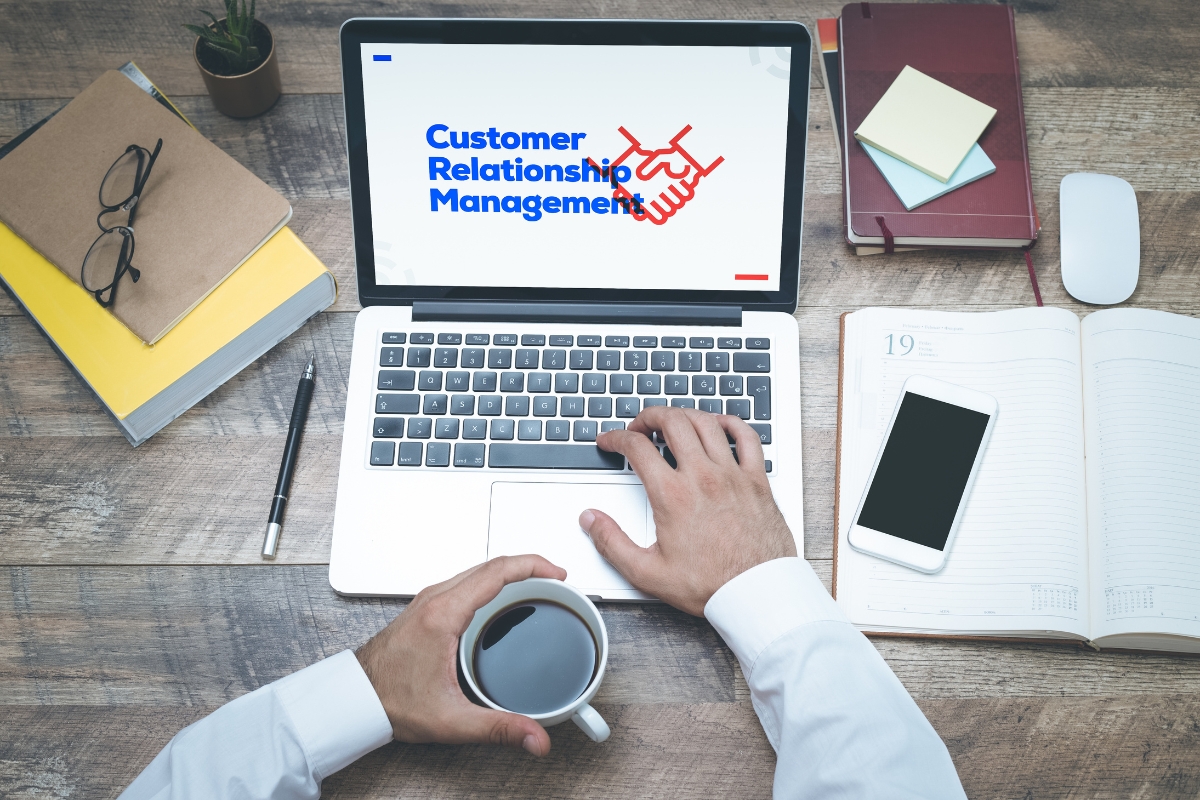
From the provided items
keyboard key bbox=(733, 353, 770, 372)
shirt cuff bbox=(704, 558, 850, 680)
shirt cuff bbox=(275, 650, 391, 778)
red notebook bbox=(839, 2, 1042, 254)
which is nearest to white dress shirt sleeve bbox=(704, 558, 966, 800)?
shirt cuff bbox=(704, 558, 850, 680)

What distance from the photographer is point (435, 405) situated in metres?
0.96

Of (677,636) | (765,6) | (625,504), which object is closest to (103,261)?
(625,504)

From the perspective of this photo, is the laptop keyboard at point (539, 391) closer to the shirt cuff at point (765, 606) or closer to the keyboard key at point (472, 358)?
the keyboard key at point (472, 358)

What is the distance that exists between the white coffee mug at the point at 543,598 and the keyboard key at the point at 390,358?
32 cm

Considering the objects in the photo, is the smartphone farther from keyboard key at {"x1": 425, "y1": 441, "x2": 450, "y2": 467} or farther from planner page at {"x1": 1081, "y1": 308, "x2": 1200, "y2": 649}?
keyboard key at {"x1": 425, "y1": 441, "x2": 450, "y2": 467}

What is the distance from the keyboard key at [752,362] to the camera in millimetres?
983

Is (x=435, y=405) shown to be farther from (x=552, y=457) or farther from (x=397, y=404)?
(x=552, y=457)

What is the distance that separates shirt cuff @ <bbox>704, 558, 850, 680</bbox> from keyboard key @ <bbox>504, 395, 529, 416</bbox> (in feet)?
0.99

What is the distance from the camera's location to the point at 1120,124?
3.67 feet

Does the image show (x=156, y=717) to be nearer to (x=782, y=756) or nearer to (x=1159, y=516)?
(x=782, y=756)

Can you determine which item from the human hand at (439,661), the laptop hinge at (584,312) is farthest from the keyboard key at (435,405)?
the human hand at (439,661)

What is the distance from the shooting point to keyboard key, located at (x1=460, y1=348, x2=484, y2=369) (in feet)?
3.22

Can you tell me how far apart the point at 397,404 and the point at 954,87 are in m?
0.84

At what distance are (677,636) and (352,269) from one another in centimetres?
62
